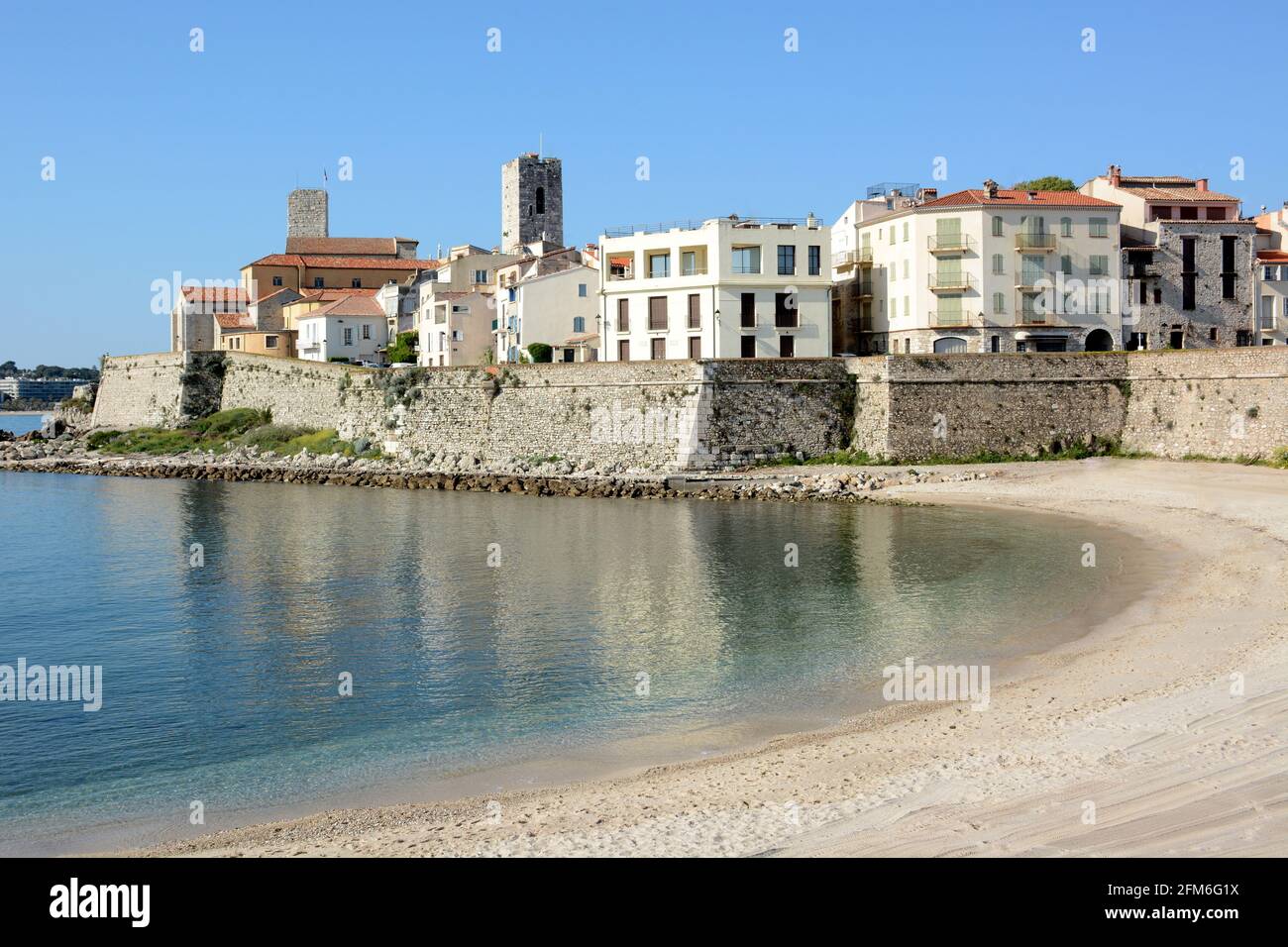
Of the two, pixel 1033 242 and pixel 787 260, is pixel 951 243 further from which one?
pixel 787 260

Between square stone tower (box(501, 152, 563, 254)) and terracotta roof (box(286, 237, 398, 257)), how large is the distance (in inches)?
347

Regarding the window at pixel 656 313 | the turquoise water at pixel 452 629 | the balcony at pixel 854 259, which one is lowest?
the turquoise water at pixel 452 629

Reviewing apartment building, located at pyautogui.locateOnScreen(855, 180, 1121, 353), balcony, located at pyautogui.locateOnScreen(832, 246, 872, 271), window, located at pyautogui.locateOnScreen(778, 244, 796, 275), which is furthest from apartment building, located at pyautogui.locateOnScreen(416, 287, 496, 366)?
apartment building, located at pyautogui.locateOnScreen(855, 180, 1121, 353)

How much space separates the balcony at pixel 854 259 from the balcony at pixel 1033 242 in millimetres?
6687

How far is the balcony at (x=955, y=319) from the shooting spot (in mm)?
48000

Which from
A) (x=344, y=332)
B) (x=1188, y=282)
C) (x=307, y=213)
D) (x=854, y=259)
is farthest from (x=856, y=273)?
(x=307, y=213)

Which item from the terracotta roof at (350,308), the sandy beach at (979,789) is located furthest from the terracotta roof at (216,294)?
the sandy beach at (979,789)

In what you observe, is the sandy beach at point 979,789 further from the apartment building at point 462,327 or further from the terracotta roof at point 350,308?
the terracotta roof at point 350,308

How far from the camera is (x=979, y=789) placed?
1116 centimetres

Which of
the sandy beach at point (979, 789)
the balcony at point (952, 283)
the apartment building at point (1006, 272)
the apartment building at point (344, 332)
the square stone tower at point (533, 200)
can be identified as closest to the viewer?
the sandy beach at point (979, 789)

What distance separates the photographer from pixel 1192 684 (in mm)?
14984
